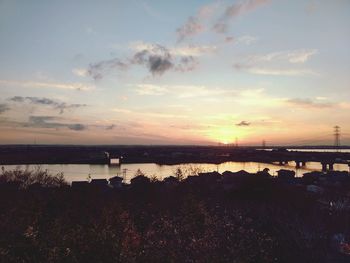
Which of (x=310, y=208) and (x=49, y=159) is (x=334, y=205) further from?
(x=49, y=159)

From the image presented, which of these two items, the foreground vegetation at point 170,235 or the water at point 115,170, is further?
the water at point 115,170

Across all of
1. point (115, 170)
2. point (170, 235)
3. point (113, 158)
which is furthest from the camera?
point (113, 158)

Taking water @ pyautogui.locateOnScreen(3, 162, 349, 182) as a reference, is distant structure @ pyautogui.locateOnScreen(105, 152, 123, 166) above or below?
above

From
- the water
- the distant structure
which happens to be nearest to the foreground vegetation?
the water

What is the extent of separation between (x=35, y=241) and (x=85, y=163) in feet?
474

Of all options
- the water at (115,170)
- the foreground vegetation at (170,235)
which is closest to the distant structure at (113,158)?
the water at (115,170)

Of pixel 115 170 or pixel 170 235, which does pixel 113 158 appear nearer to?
pixel 115 170

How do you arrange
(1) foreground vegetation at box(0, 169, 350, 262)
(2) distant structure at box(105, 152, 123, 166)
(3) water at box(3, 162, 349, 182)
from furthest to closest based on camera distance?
(2) distant structure at box(105, 152, 123, 166) < (3) water at box(3, 162, 349, 182) < (1) foreground vegetation at box(0, 169, 350, 262)

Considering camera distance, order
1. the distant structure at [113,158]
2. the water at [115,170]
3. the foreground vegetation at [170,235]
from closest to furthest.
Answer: the foreground vegetation at [170,235] < the water at [115,170] < the distant structure at [113,158]

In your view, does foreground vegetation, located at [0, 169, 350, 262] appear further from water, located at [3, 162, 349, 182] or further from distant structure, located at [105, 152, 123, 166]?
distant structure, located at [105, 152, 123, 166]

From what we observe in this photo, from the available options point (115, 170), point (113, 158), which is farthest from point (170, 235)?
point (113, 158)

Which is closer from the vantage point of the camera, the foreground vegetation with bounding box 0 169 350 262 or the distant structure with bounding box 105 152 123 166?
the foreground vegetation with bounding box 0 169 350 262

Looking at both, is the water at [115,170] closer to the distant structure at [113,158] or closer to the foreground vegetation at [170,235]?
the distant structure at [113,158]

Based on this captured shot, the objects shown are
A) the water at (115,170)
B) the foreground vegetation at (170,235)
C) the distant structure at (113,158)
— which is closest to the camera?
the foreground vegetation at (170,235)
